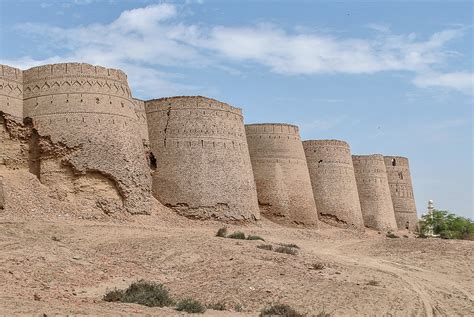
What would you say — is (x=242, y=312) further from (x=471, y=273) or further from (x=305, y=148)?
(x=305, y=148)

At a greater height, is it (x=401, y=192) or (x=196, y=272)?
(x=401, y=192)

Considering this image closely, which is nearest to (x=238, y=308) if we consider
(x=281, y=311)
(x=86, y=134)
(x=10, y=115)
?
(x=281, y=311)

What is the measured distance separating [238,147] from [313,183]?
33.7 feet

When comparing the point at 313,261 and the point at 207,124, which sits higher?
the point at 207,124

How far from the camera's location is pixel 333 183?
122 feet

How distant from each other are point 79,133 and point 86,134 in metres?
0.23

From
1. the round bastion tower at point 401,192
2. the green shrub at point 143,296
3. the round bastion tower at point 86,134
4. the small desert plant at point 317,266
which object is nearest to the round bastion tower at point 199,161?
the round bastion tower at point 86,134

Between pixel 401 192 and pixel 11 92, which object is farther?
pixel 401 192

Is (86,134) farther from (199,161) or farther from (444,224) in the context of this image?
(444,224)

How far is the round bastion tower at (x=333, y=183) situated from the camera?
36.6 metres

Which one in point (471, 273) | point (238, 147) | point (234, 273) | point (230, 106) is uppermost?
point (230, 106)

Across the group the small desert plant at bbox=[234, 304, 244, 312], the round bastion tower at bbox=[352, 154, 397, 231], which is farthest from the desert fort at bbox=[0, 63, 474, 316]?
the round bastion tower at bbox=[352, 154, 397, 231]

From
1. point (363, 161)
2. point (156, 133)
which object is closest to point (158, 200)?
point (156, 133)

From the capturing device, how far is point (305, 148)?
125ft
